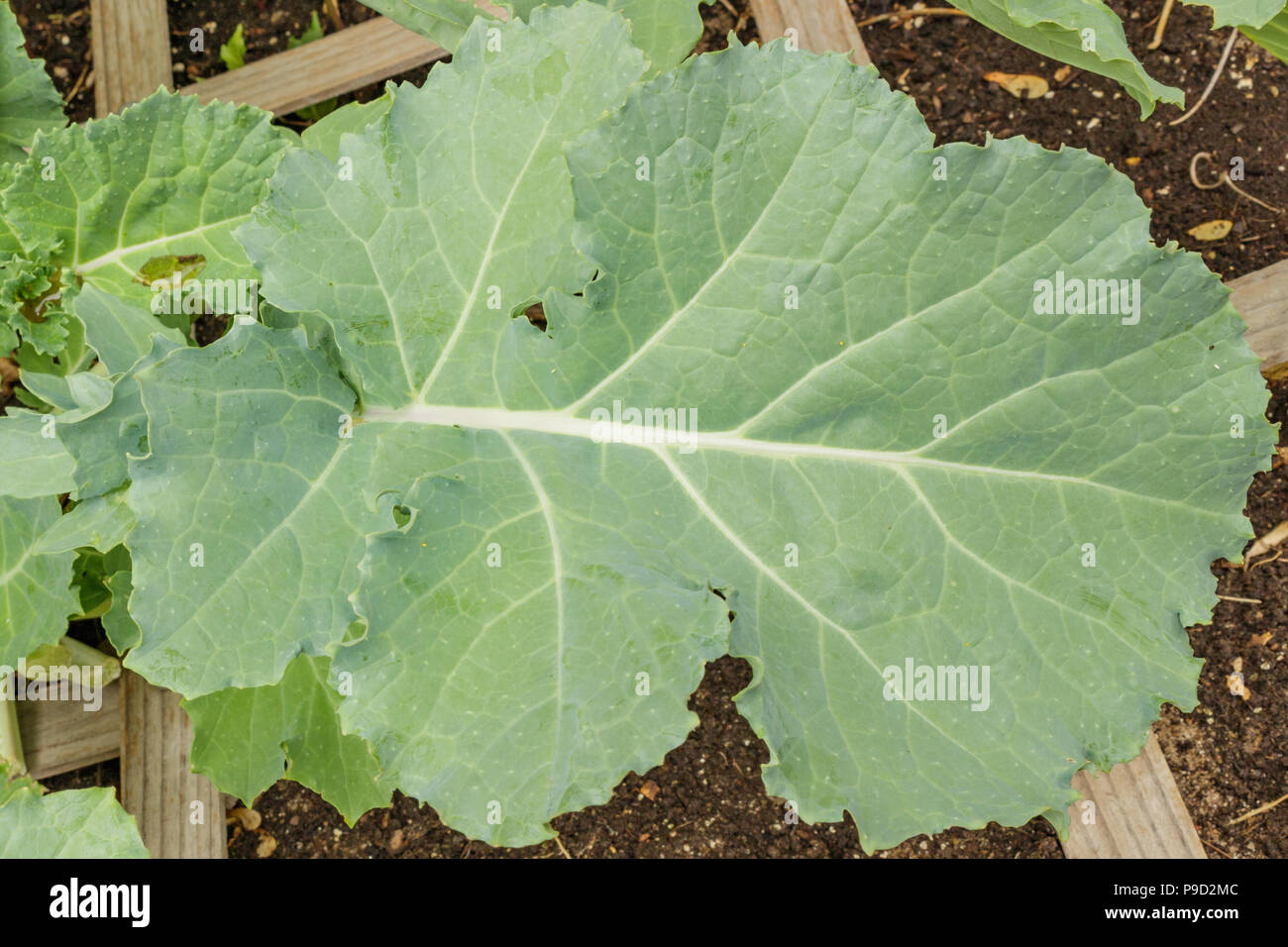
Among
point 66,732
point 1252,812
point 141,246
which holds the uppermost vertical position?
point 141,246

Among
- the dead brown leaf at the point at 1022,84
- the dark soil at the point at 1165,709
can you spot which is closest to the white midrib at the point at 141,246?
the dark soil at the point at 1165,709

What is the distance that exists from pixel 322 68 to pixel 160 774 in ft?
5.65

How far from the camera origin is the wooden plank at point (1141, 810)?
6.84 feet

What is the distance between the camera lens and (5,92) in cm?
216

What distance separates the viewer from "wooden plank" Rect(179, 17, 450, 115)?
2.37 meters

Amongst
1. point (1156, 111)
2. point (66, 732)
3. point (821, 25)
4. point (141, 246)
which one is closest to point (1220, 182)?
point (1156, 111)

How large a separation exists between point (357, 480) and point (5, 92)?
59.0 inches

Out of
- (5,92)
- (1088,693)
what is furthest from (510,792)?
(5,92)

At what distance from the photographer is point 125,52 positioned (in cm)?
237

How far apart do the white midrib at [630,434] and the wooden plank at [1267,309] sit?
3.15ft

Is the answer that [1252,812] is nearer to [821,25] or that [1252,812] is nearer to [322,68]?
[821,25]

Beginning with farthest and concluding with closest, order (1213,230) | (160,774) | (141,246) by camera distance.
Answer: (1213,230), (160,774), (141,246)
